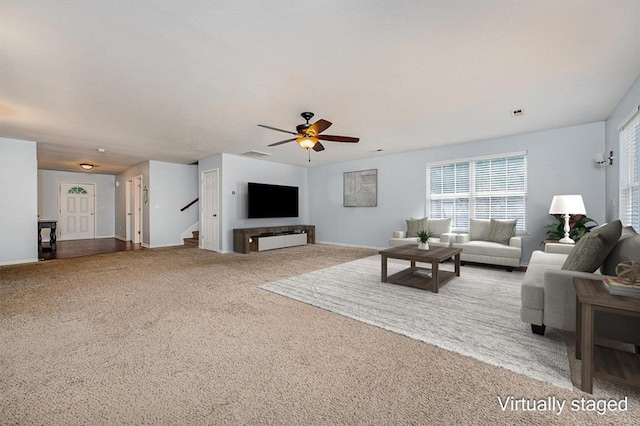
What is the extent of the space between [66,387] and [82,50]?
259 cm

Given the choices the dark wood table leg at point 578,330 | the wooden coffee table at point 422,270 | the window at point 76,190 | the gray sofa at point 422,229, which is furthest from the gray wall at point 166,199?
the dark wood table leg at point 578,330

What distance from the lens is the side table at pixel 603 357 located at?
58.1 inches

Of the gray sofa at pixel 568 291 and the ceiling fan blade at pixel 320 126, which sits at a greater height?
the ceiling fan blade at pixel 320 126

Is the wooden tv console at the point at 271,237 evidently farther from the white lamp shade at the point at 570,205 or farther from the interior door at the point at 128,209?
the white lamp shade at the point at 570,205

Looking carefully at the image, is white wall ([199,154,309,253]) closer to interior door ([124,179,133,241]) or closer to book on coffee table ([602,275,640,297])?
interior door ([124,179,133,241])

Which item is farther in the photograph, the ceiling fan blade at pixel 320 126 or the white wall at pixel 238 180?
the white wall at pixel 238 180

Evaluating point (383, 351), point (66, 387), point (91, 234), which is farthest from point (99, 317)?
point (91, 234)

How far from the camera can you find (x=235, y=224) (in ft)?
22.8

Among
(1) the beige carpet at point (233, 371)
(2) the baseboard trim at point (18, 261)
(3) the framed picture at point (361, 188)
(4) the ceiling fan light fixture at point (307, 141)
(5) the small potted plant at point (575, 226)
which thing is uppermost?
(4) the ceiling fan light fixture at point (307, 141)

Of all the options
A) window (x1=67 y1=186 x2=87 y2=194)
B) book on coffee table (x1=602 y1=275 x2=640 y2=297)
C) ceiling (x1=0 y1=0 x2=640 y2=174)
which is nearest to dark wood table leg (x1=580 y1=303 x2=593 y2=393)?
book on coffee table (x1=602 y1=275 x2=640 y2=297)

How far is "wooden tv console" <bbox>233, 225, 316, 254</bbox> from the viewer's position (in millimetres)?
6539

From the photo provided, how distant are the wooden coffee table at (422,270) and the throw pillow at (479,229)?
60.0 inches

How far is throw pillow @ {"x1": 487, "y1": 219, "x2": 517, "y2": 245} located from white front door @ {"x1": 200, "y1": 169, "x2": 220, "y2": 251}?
6065mm

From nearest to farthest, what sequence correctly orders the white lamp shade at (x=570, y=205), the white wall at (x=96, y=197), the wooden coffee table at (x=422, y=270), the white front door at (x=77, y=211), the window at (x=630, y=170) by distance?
the window at (x=630, y=170) < the wooden coffee table at (x=422, y=270) < the white lamp shade at (x=570, y=205) < the white wall at (x=96, y=197) < the white front door at (x=77, y=211)
